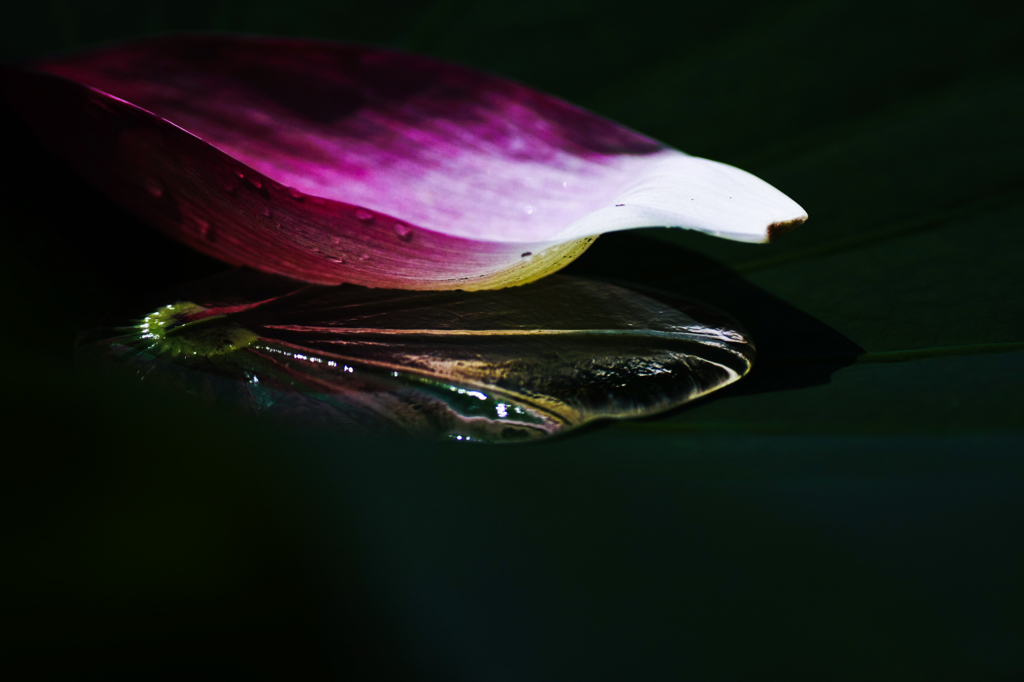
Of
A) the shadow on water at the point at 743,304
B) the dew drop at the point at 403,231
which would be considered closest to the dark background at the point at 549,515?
the shadow on water at the point at 743,304

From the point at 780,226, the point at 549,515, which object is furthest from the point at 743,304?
the point at 549,515

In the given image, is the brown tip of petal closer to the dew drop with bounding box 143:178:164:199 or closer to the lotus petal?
the lotus petal

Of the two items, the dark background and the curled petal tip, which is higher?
the curled petal tip

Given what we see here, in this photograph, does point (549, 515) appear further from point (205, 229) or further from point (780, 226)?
point (205, 229)

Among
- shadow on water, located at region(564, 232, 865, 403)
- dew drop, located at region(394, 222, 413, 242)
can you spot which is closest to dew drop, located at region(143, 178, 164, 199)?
dew drop, located at region(394, 222, 413, 242)

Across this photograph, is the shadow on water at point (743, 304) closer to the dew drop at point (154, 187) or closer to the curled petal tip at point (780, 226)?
the curled petal tip at point (780, 226)

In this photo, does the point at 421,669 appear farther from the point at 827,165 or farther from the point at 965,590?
the point at 827,165

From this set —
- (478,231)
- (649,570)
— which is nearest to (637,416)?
(649,570)
